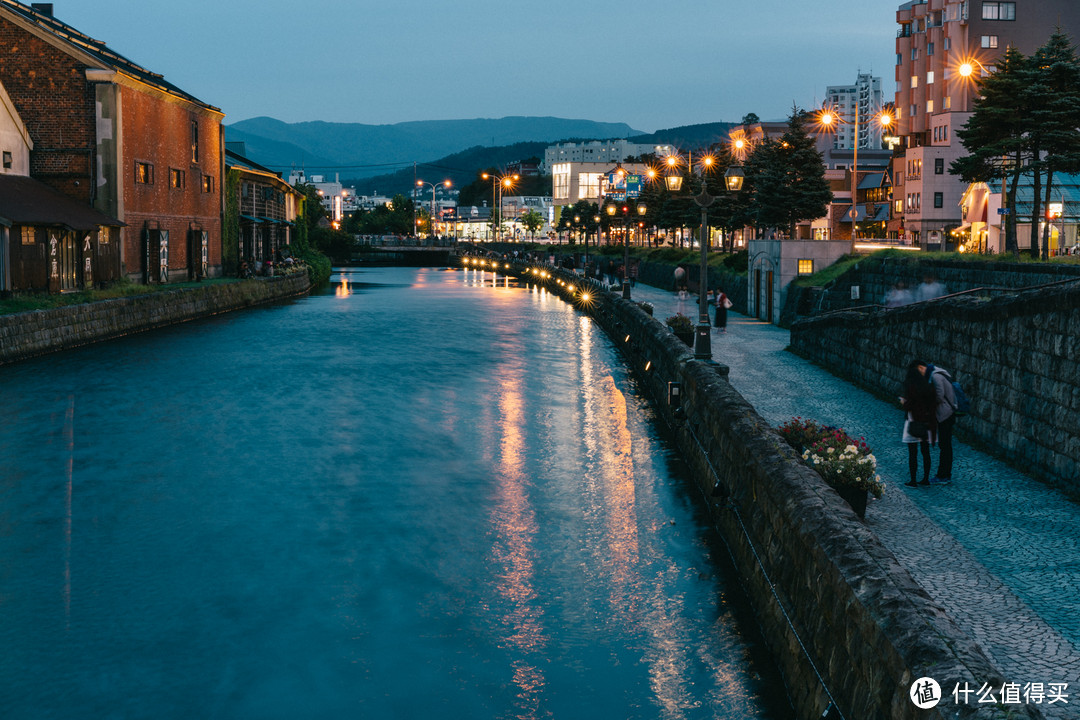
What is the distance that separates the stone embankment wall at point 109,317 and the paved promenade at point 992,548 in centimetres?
2462

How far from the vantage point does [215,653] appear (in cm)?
1130

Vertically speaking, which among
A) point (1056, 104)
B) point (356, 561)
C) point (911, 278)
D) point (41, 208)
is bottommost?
point (356, 561)

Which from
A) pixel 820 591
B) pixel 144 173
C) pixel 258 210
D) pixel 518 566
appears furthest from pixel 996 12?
pixel 820 591

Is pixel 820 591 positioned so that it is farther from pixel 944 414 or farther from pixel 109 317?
pixel 109 317

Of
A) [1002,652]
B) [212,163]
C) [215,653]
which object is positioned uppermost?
[212,163]

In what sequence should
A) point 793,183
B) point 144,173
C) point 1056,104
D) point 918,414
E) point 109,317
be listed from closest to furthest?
point 918,414 → point 1056,104 → point 109,317 → point 144,173 → point 793,183

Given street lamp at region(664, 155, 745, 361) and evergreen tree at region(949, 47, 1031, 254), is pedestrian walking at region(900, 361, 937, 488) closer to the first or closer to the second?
street lamp at region(664, 155, 745, 361)

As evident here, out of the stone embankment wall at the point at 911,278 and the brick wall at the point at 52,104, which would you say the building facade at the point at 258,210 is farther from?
the stone embankment wall at the point at 911,278

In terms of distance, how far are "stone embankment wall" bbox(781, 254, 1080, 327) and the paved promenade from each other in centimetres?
506

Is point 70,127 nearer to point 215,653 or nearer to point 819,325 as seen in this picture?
point 819,325

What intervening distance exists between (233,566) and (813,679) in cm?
838

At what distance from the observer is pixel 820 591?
9.03 meters

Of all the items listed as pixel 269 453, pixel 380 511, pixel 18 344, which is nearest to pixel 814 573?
pixel 380 511

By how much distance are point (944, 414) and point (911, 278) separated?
17148 mm
